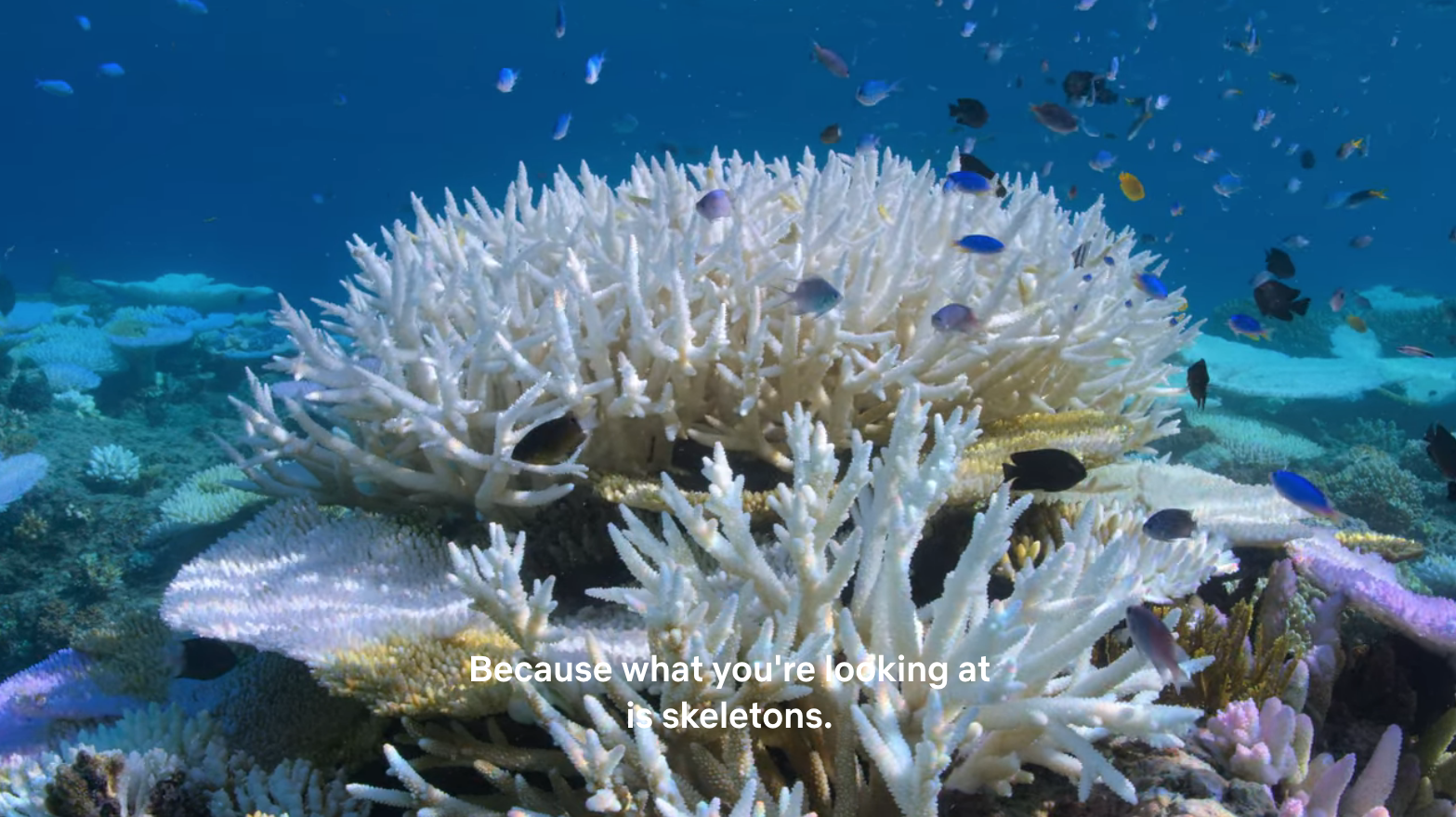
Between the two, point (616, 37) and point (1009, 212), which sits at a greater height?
point (616, 37)

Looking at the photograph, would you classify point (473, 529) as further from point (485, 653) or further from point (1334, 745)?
point (1334, 745)

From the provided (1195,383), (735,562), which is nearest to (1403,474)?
(1195,383)

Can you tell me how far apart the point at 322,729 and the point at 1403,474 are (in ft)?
43.1

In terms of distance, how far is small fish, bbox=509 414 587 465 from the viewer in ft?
9.73

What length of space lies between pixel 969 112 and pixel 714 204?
4.52 metres

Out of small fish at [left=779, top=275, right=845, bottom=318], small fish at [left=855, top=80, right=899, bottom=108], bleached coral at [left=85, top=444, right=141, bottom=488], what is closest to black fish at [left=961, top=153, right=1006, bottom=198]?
small fish at [left=779, top=275, right=845, bottom=318]

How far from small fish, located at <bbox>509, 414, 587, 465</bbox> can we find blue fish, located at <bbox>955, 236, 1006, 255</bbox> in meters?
1.94

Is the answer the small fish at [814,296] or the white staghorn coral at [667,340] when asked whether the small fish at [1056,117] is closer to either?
the white staghorn coral at [667,340]

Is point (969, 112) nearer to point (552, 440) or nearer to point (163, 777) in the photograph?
point (552, 440)

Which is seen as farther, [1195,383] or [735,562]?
[1195,383]

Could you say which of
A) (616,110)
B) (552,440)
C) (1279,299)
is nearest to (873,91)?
(1279,299)

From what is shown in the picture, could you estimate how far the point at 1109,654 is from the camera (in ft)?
9.48

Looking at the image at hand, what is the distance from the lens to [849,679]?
1982 mm

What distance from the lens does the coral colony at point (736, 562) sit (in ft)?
6.37
